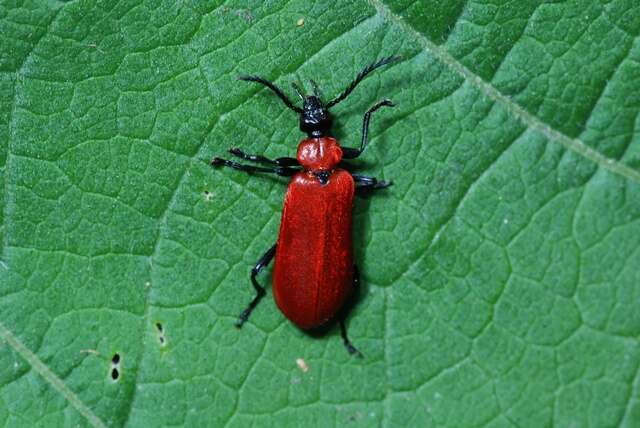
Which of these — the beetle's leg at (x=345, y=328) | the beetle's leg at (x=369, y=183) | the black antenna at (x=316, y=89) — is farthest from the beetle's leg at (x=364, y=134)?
the beetle's leg at (x=345, y=328)

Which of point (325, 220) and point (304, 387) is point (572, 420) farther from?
point (325, 220)

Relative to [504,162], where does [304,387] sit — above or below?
below

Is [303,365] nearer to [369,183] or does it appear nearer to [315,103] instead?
[369,183]

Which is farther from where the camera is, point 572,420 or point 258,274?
point 258,274

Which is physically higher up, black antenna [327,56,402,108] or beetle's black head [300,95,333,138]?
black antenna [327,56,402,108]

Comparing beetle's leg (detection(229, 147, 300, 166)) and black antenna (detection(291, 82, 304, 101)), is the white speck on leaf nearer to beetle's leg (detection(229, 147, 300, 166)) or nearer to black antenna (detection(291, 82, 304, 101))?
beetle's leg (detection(229, 147, 300, 166))

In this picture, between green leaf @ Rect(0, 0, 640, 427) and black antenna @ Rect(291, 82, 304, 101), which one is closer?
green leaf @ Rect(0, 0, 640, 427)

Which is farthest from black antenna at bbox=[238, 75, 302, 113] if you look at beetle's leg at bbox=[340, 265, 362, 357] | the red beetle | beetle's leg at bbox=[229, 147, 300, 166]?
beetle's leg at bbox=[340, 265, 362, 357]

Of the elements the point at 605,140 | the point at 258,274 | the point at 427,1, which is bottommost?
the point at 258,274

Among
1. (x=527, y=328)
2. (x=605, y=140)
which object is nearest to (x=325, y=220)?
(x=527, y=328)
